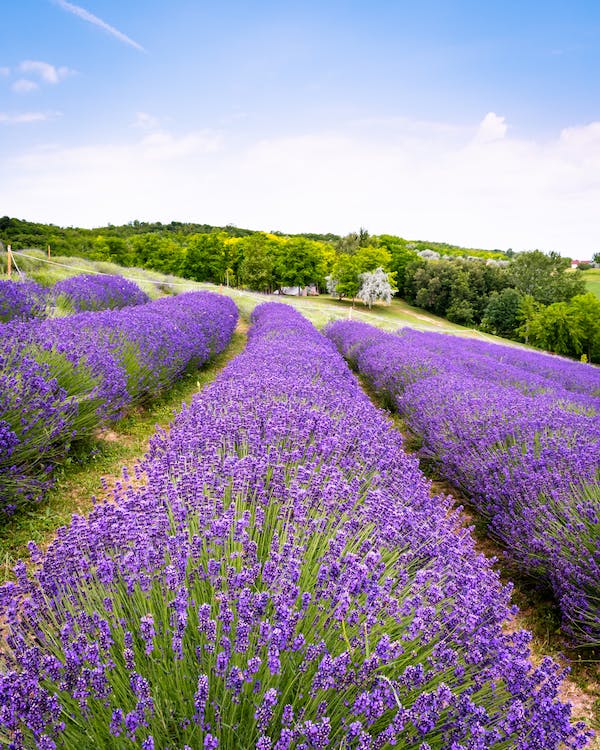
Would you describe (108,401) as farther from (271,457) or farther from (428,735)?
(428,735)

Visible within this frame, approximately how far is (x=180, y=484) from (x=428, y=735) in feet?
4.13

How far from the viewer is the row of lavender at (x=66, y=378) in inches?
119

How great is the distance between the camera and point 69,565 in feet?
5.03

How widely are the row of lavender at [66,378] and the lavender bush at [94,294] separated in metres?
2.02

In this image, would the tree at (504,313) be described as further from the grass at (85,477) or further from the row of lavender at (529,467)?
the grass at (85,477)

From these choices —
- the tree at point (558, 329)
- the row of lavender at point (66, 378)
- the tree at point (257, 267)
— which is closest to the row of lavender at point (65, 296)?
the row of lavender at point (66, 378)

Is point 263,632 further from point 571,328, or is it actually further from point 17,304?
point 571,328

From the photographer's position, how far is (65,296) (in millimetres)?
7719

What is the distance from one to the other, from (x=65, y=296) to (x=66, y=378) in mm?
4577

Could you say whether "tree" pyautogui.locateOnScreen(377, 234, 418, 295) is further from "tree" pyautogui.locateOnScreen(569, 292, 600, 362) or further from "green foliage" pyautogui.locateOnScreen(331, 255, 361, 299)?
"tree" pyautogui.locateOnScreen(569, 292, 600, 362)

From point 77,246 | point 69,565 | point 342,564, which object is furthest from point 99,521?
point 77,246

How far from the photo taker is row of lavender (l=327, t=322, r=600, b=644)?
2574mm

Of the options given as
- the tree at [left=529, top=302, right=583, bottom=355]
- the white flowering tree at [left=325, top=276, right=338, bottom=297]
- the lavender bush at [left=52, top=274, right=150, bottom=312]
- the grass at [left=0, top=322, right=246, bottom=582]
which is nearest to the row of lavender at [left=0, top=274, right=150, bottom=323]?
the lavender bush at [left=52, top=274, right=150, bottom=312]

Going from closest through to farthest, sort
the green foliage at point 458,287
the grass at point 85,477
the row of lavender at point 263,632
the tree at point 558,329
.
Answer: the row of lavender at point 263,632
the grass at point 85,477
the tree at point 558,329
the green foliage at point 458,287
